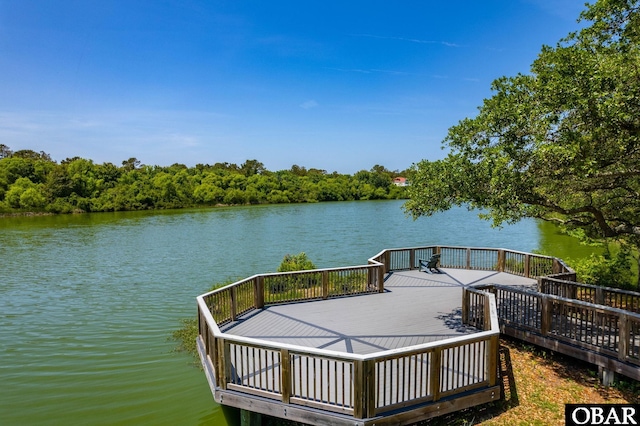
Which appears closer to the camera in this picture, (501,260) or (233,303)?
(233,303)

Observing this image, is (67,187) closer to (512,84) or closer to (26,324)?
(26,324)

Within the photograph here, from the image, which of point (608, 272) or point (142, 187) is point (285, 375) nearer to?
point (608, 272)

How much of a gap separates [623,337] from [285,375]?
214 inches

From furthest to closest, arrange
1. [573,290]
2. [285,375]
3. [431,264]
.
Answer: [431,264]
[573,290]
[285,375]

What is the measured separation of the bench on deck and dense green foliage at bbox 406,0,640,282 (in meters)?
4.83

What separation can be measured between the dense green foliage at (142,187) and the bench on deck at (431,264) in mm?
58174

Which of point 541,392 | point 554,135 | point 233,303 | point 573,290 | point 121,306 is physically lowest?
point 121,306

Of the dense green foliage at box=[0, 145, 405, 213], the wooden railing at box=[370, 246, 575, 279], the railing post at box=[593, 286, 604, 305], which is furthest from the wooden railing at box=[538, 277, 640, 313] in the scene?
the dense green foliage at box=[0, 145, 405, 213]

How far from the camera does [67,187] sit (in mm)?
69188

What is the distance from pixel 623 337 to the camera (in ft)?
19.9

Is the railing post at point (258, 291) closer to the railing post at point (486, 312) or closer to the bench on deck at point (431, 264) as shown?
the railing post at point (486, 312)

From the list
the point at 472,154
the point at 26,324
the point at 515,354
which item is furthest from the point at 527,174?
the point at 26,324

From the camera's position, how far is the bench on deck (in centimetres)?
1352

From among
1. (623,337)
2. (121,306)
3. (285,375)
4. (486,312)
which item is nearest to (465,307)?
(486,312)
